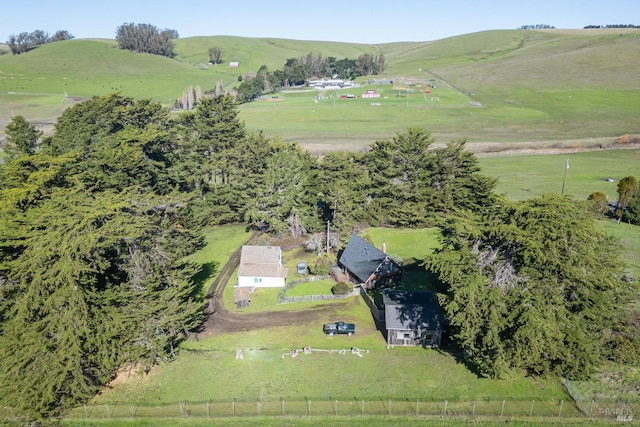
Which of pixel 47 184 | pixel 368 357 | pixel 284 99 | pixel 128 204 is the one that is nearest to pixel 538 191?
pixel 368 357

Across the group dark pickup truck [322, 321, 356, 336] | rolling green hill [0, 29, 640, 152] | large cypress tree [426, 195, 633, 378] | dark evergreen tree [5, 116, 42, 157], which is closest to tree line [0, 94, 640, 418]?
large cypress tree [426, 195, 633, 378]

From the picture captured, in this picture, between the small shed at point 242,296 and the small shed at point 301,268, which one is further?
the small shed at point 301,268

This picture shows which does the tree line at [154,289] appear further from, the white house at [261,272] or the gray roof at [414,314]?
the white house at [261,272]

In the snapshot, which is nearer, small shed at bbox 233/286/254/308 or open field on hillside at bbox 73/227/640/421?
open field on hillside at bbox 73/227/640/421

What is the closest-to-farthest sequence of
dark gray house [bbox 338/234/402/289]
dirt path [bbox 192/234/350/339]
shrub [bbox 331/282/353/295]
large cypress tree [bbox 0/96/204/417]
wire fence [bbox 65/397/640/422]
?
1. large cypress tree [bbox 0/96/204/417]
2. wire fence [bbox 65/397/640/422]
3. dirt path [bbox 192/234/350/339]
4. shrub [bbox 331/282/353/295]
5. dark gray house [bbox 338/234/402/289]

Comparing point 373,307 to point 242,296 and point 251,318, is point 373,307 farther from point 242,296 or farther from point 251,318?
point 242,296

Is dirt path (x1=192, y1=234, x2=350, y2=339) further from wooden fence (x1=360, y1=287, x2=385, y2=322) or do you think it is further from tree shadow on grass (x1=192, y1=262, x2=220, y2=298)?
tree shadow on grass (x1=192, y1=262, x2=220, y2=298)

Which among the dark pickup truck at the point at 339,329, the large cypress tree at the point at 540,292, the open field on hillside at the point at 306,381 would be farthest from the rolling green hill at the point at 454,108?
the large cypress tree at the point at 540,292
